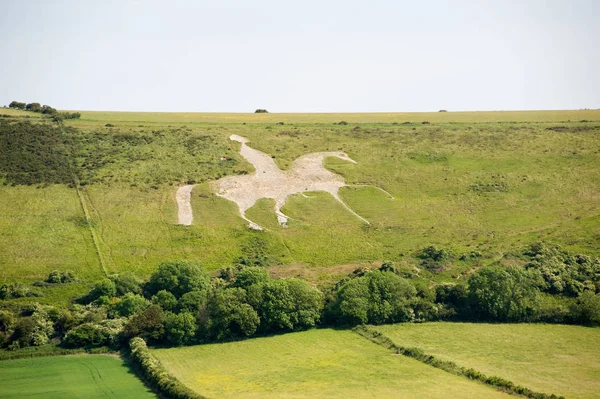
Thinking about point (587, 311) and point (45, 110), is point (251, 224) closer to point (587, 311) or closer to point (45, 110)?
point (587, 311)

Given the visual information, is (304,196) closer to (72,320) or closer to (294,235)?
(294,235)

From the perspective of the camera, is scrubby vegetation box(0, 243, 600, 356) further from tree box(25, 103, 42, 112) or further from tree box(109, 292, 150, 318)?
tree box(25, 103, 42, 112)

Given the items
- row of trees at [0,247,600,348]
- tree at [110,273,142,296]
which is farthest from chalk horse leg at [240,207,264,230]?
tree at [110,273,142,296]

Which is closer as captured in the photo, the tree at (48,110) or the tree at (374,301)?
the tree at (374,301)

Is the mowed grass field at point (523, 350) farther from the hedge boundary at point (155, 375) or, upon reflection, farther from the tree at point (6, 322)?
the tree at point (6, 322)

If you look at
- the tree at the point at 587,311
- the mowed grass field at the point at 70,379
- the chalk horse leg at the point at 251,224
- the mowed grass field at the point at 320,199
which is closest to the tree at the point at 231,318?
the mowed grass field at the point at 70,379

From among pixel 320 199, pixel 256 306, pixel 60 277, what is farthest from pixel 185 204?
pixel 256 306
